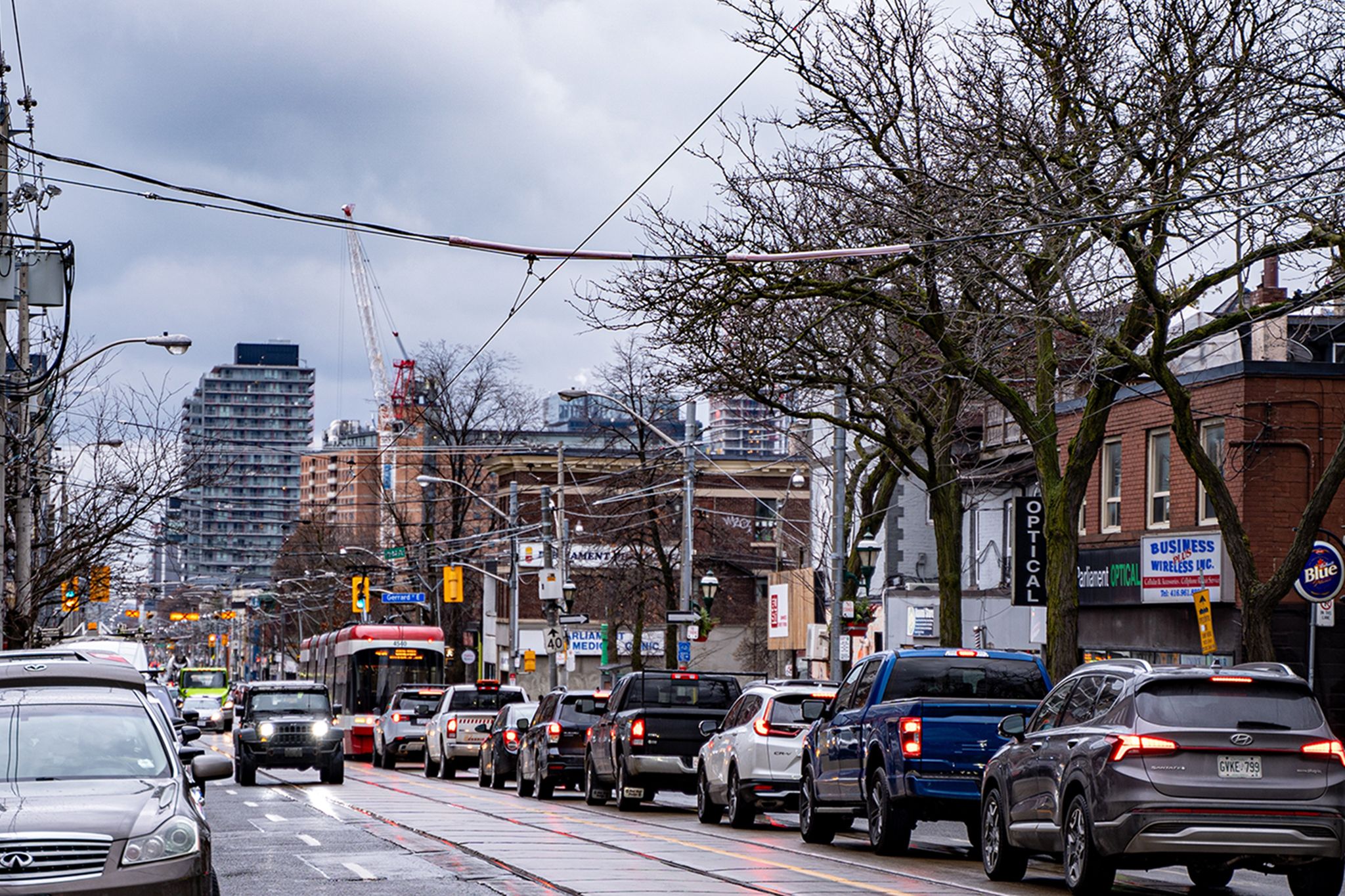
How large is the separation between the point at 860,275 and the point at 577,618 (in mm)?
24373

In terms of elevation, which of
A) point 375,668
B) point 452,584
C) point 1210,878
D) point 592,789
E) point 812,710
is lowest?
point 1210,878

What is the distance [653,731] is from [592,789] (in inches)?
110

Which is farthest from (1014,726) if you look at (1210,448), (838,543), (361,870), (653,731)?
(838,543)

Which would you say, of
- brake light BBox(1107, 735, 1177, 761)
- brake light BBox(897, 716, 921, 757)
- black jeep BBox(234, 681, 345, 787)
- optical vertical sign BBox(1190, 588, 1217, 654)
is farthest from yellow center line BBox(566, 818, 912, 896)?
black jeep BBox(234, 681, 345, 787)

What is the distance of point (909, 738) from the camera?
17.5m

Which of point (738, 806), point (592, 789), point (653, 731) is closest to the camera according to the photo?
point (738, 806)

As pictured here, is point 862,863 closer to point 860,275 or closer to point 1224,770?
point 1224,770

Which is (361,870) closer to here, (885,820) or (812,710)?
(885,820)

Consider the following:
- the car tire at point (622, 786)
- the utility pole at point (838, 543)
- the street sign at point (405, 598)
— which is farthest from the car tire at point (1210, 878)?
the street sign at point (405, 598)

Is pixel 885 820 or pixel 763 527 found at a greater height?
pixel 763 527

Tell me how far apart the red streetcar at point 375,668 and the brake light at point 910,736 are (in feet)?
109

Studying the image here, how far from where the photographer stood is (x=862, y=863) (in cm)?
1697

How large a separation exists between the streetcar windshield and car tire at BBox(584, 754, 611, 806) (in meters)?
21.4

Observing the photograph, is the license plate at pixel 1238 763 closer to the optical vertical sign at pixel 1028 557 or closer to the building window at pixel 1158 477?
the building window at pixel 1158 477
